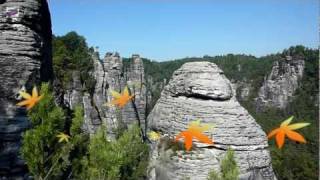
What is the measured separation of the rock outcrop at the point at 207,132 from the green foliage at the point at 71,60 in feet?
95.2

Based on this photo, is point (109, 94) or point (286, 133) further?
point (109, 94)

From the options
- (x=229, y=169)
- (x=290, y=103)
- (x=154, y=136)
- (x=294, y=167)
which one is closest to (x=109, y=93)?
(x=294, y=167)

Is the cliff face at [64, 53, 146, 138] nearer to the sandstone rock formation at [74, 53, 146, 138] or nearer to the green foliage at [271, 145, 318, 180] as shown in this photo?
the sandstone rock formation at [74, 53, 146, 138]

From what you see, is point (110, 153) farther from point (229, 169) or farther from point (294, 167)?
point (294, 167)

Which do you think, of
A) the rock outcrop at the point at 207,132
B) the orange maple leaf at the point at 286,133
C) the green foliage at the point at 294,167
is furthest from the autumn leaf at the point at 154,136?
the green foliage at the point at 294,167

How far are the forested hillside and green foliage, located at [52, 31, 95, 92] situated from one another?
13760 mm

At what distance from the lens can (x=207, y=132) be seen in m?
8.23

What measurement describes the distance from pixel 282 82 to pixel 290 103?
604 centimetres

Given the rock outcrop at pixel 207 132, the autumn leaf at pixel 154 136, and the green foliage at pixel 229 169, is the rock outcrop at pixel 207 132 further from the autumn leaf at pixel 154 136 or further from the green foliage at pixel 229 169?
the green foliage at pixel 229 169

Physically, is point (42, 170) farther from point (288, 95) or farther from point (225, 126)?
point (288, 95)

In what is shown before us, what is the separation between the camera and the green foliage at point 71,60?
1556 inches

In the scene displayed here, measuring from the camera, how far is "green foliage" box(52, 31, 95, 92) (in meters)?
39.5

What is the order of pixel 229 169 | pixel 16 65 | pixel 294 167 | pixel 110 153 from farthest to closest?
pixel 294 167 → pixel 16 65 → pixel 110 153 → pixel 229 169

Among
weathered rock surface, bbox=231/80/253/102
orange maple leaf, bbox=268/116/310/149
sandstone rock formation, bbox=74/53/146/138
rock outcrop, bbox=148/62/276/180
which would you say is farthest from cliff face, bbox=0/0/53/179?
weathered rock surface, bbox=231/80/253/102
